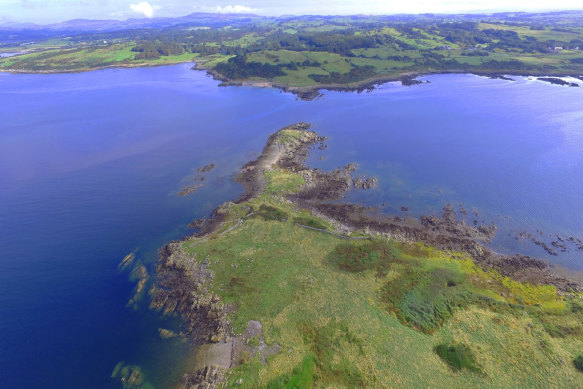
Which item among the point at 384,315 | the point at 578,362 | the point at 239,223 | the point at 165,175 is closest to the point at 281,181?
the point at 239,223

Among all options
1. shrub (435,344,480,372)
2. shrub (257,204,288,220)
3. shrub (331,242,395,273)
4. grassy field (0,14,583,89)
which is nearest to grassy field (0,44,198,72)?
grassy field (0,14,583,89)

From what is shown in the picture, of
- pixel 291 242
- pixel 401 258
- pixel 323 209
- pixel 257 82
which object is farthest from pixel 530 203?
pixel 257 82

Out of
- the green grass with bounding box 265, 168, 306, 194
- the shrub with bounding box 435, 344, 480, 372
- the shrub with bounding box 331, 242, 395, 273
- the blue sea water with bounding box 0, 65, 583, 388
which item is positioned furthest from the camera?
the green grass with bounding box 265, 168, 306, 194

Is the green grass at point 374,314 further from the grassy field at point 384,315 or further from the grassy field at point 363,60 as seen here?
the grassy field at point 363,60

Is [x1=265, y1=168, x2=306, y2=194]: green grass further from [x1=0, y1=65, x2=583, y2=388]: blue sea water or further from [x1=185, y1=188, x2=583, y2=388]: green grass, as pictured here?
[x1=185, y1=188, x2=583, y2=388]: green grass

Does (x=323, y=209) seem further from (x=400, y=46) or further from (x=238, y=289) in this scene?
(x=400, y=46)
